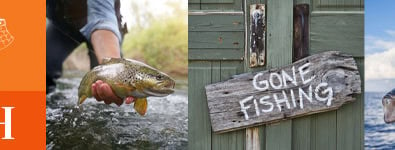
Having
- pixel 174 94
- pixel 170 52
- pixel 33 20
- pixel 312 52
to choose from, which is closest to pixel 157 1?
pixel 170 52

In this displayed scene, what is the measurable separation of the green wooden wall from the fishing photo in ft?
0.35

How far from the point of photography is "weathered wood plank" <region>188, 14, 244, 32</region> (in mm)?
3781

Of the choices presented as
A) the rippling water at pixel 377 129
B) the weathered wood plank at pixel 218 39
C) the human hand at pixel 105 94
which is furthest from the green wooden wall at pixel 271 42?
the human hand at pixel 105 94

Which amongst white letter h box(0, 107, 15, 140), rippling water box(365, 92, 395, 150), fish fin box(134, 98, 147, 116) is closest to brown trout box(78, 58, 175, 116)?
fish fin box(134, 98, 147, 116)

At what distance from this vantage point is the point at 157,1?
3.81 meters

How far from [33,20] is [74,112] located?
2.58 ft

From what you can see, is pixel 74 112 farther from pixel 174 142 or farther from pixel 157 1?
pixel 157 1

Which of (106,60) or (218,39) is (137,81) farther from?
(218,39)

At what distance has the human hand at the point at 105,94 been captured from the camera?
3.80m

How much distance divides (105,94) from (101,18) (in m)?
0.60

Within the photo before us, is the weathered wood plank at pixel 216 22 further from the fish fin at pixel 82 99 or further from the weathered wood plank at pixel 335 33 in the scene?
the fish fin at pixel 82 99

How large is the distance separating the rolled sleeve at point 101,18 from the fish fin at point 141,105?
0.50m

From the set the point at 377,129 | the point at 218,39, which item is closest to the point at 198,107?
the point at 218,39

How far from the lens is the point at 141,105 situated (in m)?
3.80
